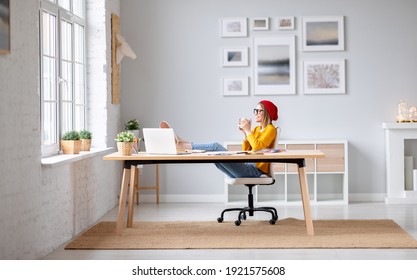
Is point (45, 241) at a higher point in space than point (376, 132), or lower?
lower

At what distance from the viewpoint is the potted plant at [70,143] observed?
7547mm

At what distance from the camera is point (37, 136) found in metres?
6.23

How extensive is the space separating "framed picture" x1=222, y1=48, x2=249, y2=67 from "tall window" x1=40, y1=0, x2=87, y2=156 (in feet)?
6.58

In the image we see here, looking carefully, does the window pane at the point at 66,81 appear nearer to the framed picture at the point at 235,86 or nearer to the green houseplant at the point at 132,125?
the green houseplant at the point at 132,125

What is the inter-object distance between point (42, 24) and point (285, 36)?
12.7 feet

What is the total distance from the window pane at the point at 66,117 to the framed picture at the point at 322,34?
3347mm

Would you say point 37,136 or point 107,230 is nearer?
point 37,136

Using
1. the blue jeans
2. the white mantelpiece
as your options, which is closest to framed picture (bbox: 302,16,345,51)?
the white mantelpiece

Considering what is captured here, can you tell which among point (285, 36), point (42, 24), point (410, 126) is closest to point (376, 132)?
point (410, 126)

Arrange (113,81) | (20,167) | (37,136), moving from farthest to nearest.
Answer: (113,81) → (37,136) → (20,167)

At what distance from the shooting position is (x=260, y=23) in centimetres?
1008

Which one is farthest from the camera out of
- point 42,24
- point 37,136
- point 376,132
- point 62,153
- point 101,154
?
point 376,132

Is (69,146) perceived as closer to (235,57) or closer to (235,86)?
(235,86)

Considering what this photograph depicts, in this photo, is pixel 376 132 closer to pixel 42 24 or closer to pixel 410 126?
pixel 410 126
